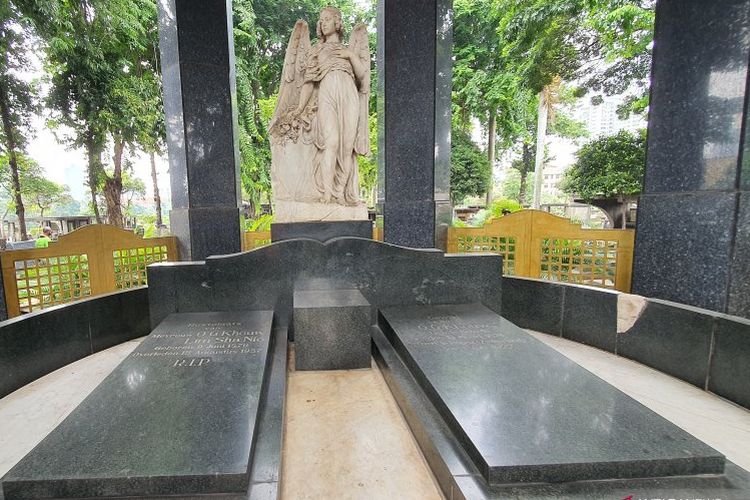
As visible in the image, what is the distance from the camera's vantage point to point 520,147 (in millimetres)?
24766

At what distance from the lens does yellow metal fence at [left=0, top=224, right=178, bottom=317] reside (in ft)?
12.9

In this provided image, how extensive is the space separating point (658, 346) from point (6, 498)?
4294mm

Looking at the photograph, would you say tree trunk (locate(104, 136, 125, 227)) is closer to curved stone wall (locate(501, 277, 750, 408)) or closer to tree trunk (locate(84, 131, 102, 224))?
tree trunk (locate(84, 131, 102, 224))

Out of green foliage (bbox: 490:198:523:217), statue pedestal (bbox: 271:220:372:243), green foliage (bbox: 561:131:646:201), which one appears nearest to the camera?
statue pedestal (bbox: 271:220:372:243)

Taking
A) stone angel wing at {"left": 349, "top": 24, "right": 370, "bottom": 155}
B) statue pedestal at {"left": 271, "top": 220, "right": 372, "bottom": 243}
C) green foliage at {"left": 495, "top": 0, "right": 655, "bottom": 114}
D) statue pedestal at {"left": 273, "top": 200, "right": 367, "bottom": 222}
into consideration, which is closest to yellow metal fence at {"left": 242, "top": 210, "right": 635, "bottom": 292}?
statue pedestal at {"left": 273, "top": 200, "right": 367, "bottom": 222}

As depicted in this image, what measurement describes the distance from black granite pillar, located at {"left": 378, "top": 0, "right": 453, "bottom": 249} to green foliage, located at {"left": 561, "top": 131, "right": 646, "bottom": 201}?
24.3 ft

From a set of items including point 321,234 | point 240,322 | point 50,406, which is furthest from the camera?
point 321,234

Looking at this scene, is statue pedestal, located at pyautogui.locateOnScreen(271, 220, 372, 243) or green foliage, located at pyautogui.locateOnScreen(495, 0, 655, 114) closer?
→ statue pedestal, located at pyautogui.locateOnScreen(271, 220, 372, 243)

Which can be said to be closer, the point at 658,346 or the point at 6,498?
the point at 6,498

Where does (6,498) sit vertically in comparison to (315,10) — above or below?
below

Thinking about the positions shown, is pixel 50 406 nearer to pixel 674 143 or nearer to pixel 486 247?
pixel 486 247

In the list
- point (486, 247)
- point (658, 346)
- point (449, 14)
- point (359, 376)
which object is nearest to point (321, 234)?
point (359, 376)

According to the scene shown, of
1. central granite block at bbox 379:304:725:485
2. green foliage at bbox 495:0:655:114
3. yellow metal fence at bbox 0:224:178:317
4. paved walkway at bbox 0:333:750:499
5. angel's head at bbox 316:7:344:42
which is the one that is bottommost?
paved walkway at bbox 0:333:750:499

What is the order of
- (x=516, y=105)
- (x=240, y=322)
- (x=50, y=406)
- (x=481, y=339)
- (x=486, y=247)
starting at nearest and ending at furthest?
1. (x=50, y=406)
2. (x=481, y=339)
3. (x=240, y=322)
4. (x=486, y=247)
5. (x=516, y=105)
